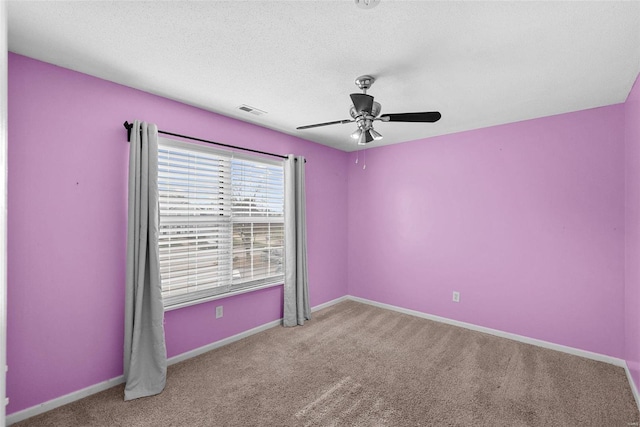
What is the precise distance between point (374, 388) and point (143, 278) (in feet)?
6.88

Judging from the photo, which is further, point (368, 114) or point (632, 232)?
point (632, 232)

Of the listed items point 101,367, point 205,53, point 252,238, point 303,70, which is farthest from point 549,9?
point 101,367

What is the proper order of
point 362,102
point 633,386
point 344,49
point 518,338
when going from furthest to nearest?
point 518,338 < point 633,386 < point 362,102 < point 344,49

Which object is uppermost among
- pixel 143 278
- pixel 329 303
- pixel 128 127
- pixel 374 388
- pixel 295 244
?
pixel 128 127

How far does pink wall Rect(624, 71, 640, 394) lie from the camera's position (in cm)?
224

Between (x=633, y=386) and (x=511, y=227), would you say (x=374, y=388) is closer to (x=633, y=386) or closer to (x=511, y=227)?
(x=633, y=386)

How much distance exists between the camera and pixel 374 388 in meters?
2.39

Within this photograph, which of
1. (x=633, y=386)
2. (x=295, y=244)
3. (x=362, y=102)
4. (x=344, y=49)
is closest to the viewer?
(x=344, y=49)

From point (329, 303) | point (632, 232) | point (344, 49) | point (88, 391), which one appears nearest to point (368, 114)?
point (344, 49)

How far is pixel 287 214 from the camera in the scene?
3.68 metres

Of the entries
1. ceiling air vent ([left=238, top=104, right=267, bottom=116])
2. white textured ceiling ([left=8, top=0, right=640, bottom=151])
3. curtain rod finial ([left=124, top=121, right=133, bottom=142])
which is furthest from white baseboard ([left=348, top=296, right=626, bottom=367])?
curtain rod finial ([left=124, top=121, right=133, bottom=142])

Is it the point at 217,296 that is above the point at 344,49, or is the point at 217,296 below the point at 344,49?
below

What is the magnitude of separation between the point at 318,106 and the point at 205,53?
→ 47.3 inches

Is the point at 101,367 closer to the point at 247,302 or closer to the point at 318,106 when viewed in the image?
the point at 247,302
